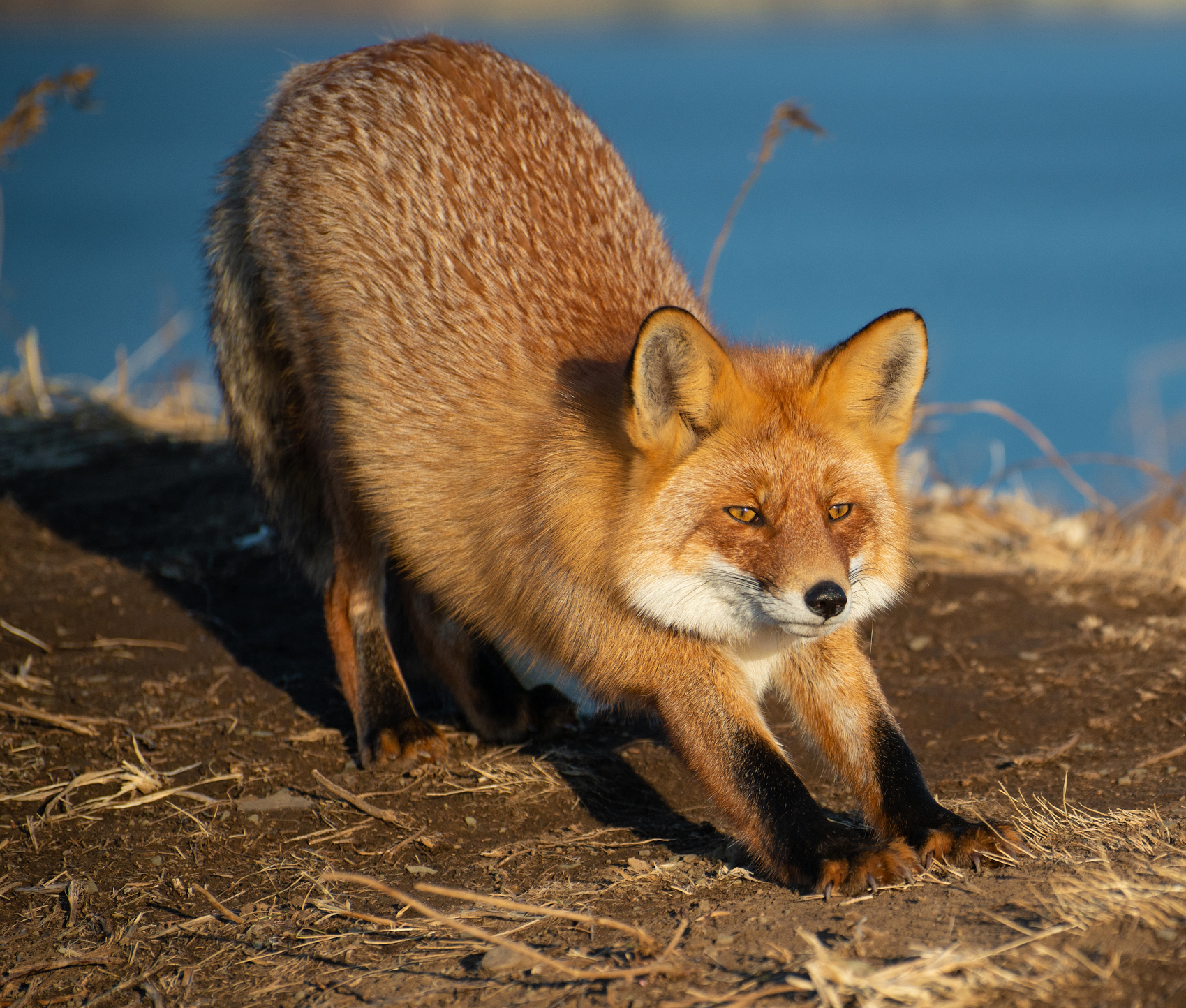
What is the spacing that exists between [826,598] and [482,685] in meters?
1.82

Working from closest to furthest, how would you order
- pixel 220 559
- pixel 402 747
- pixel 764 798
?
1. pixel 764 798
2. pixel 402 747
3. pixel 220 559

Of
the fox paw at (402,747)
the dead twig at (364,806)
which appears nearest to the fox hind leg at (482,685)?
the fox paw at (402,747)

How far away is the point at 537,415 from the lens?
11.5 ft

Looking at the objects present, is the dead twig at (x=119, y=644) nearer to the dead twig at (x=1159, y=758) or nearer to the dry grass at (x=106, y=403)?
the dry grass at (x=106, y=403)

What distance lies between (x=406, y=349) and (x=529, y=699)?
4.47 feet

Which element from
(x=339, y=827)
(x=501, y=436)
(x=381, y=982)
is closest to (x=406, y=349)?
(x=501, y=436)

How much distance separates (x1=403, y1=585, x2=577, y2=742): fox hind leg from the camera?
4195mm

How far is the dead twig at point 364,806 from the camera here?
3498mm

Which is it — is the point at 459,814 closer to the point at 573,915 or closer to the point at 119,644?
the point at 573,915

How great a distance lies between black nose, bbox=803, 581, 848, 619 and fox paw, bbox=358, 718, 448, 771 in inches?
64.8

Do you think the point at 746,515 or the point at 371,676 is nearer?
the point at 746,515

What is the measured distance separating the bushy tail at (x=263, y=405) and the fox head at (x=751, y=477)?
6.15ft

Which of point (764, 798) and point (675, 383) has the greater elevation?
point (675, 383)

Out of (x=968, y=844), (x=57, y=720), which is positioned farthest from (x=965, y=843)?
(x=57, y=720)
